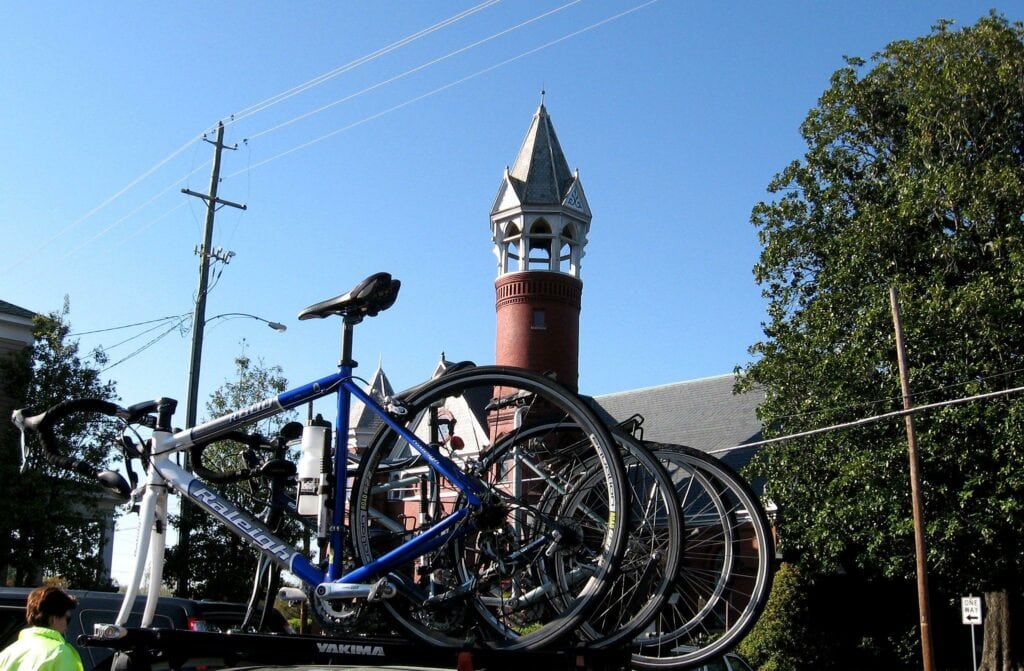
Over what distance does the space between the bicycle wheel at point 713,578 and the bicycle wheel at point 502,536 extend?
1.54ft

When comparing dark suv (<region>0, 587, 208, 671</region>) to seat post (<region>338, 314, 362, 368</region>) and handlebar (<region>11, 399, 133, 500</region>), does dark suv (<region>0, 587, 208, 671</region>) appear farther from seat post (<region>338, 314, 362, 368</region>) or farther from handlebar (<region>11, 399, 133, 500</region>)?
seat post (<region>338, 314, 362, 368</region>)

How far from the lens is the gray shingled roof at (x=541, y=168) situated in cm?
3872

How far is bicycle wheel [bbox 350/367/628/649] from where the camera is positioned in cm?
426

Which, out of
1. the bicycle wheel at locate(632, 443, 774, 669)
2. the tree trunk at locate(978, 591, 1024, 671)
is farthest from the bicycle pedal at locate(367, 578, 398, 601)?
the tree trunk at locate(978, 591, 1024, 671)

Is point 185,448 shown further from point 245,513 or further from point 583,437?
point 583,437

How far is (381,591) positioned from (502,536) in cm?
62

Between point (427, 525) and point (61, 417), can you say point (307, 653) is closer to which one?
point (427, 525)

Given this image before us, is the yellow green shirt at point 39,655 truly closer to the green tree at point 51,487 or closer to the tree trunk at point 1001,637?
the green tree at point 51,487

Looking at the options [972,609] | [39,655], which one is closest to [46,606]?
[39,655]

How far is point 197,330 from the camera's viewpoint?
20.7 meters

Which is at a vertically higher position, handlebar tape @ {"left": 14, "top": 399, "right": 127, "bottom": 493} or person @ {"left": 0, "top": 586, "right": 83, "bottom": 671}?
handlebar tape @ {"left": 14, "top": 399, "right": 127, "bottom": 493}

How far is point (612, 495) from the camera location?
4.26 meters

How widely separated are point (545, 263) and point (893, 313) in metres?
18.2

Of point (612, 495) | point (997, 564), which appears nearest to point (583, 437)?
point (612, 495)
